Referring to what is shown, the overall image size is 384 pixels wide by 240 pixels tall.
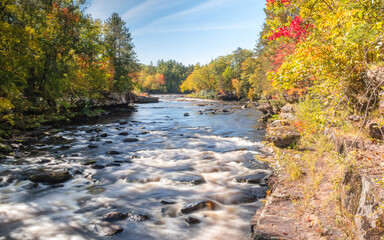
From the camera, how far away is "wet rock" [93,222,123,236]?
480 cm

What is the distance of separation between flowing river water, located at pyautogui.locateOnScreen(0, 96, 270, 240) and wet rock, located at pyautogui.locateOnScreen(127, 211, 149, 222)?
0.03 metres

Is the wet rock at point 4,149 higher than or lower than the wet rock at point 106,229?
higher

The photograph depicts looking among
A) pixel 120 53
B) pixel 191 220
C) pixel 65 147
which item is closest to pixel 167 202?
pixel 191 220

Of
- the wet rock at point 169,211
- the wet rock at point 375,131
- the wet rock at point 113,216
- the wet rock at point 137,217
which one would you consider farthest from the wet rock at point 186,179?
the wet rock at point 375,131

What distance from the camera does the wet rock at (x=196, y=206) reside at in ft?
18.6

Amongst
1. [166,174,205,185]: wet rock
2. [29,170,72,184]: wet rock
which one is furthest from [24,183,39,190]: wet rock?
[166,174,205,185]: wet rock

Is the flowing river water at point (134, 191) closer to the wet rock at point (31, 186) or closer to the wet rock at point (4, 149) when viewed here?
the wet rock at point (31, 186)

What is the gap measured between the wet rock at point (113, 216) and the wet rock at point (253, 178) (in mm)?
3890

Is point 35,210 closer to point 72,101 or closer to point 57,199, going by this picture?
point 57,199

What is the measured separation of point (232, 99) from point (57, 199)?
57.5 m

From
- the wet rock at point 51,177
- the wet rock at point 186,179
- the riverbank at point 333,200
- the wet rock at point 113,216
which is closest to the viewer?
the riverbank at point 333,200

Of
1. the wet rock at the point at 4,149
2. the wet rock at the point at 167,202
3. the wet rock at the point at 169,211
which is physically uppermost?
the wet rock at the point at 4,149

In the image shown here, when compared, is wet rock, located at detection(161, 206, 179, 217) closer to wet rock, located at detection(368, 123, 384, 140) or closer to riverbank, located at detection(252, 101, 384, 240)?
riverbank, located at detection(252, 101, 384, 240)

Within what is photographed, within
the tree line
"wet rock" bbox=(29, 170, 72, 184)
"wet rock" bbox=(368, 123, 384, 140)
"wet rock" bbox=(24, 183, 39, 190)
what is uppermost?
the tree line
